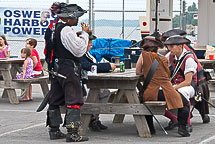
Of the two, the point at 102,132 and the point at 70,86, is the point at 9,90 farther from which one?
the point at 70,86

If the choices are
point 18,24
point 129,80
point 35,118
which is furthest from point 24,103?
point 18,24

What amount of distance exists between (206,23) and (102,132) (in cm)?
912

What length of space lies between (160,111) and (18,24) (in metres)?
11.3

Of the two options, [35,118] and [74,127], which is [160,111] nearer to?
[74,127]

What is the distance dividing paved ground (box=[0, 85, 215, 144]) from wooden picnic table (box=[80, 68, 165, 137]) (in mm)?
246

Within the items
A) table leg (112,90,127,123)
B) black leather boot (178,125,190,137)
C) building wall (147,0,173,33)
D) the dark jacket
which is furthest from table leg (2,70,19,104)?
building wall (147,0,173,33)

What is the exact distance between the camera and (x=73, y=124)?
775 centimetres

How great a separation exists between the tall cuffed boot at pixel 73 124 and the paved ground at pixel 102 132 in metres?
0.19

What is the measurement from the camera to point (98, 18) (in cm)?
2009

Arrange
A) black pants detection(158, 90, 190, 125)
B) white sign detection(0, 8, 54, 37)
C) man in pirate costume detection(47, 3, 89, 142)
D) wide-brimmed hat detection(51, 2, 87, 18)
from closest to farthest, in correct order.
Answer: man in pirate costume detection(47, 3, 89, 142) → wide-brimmed hat detection(51, 2, 87, 18) → black pants detection(158, 90, 190, 125) → white sign detection(0, 8, 54, 37)

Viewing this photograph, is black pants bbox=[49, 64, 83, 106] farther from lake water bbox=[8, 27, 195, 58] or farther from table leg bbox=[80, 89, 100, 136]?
lake water bbox=[8, 27, 195, 58]

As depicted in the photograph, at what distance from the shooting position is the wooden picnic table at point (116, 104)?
318 inches

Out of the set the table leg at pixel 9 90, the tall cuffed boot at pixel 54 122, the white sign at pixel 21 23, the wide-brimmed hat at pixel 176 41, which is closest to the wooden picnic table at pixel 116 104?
the tall cuffed boot at pixel 54 122

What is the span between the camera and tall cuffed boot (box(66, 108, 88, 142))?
7738 mm
